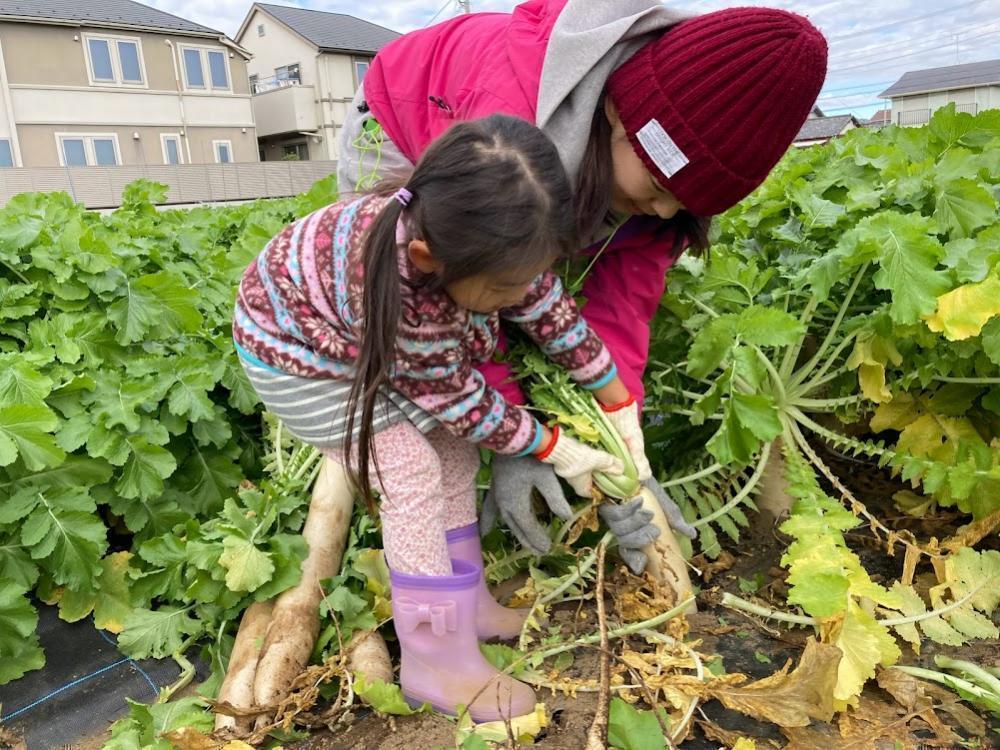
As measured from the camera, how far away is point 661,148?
1.70 metres

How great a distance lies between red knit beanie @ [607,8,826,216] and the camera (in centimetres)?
159

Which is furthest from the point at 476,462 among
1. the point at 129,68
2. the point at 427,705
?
the point at 129,68

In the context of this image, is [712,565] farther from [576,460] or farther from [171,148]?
[171,148]

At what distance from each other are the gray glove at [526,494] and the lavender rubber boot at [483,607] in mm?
127

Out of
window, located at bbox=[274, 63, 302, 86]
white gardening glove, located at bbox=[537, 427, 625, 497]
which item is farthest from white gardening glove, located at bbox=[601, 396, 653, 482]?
window, located at bbox=[274, 63, 302, 86]

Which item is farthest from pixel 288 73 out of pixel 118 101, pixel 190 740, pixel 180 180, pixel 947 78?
pixel 190 740

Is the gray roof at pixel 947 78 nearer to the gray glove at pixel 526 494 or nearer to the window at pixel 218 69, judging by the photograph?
the window at pixel 218 69

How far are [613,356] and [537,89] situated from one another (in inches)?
32.2

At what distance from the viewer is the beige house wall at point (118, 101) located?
1872cm

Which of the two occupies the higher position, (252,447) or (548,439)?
(548,439)

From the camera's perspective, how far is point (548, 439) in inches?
80.4

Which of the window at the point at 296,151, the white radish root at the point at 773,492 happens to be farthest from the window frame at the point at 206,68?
the white radish root at the point at 773,492

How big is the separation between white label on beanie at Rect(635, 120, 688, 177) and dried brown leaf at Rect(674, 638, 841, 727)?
1061 millimetres

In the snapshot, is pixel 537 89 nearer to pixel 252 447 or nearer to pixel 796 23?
pixel 796 23
